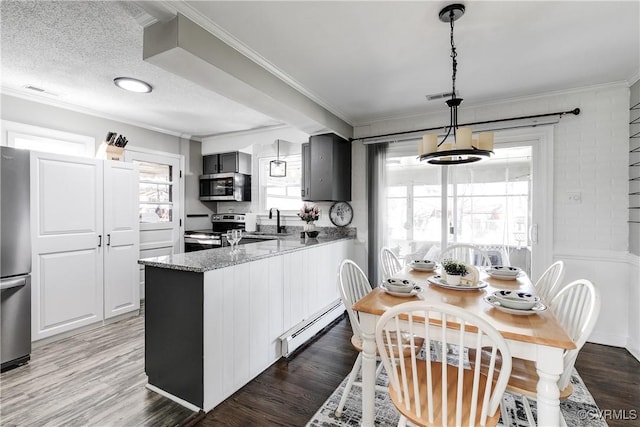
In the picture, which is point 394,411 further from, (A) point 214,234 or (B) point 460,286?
(A) point 214,234

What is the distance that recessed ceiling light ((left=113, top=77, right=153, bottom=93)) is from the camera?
112 inches

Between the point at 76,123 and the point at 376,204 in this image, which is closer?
the point at 76,123

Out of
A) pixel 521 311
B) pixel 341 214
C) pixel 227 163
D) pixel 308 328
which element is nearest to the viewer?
pixel 521 311

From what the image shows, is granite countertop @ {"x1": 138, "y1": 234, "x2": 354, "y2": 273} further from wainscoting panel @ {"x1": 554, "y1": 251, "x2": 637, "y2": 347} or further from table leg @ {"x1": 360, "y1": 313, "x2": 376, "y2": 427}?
wainscoting panel @ {"x1": 554, "y1": 251, "x2": 637, "y2": 347}

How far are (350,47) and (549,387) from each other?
90.6 inches

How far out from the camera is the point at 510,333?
4.17 feet

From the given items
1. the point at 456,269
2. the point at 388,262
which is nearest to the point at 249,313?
the point at 388,262

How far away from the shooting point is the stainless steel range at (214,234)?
14.6ft

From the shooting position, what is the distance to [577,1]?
1.73m

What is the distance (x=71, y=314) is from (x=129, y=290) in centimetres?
61

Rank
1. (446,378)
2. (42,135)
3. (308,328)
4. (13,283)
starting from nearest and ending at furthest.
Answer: (446,378)
(13,283)
(308,328)
(42,135)

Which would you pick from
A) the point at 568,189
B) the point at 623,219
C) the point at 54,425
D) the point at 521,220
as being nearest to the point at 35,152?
the point at 54,425

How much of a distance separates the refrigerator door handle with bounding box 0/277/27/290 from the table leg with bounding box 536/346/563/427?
366 cm

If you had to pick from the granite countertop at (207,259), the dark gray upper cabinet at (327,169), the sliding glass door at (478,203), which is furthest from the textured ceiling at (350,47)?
the granite countertop at (207,259)
